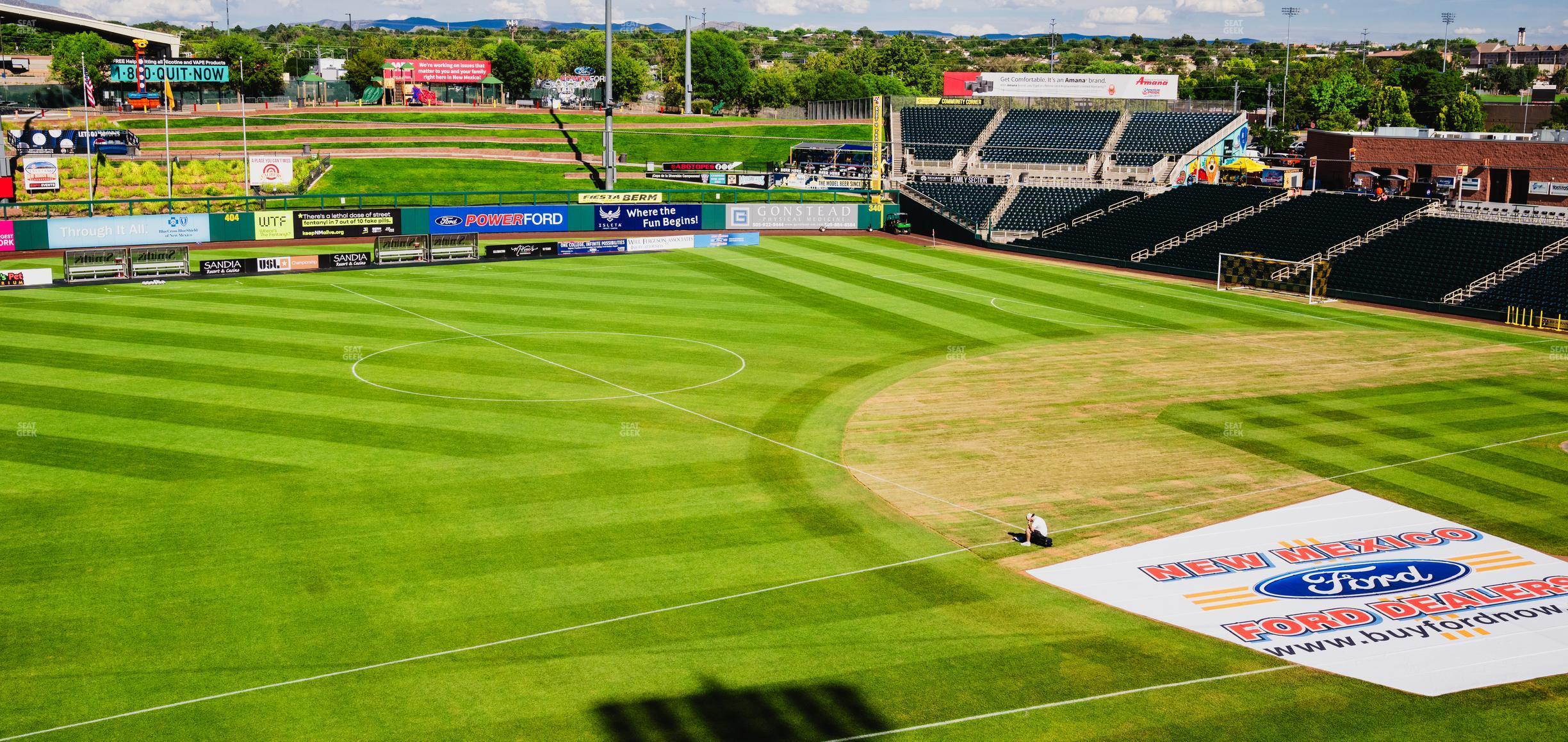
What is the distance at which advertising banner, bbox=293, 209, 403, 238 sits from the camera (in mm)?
67875

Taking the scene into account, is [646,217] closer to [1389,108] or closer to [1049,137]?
[1049,137]

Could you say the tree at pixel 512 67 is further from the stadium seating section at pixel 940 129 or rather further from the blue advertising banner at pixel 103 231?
the blue advertising banner at pixel 103 231

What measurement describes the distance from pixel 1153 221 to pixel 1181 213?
1863 millimetres

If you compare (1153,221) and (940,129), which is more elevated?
(940,129)

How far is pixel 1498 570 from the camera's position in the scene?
22.2 meters

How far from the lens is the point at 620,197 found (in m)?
79.4

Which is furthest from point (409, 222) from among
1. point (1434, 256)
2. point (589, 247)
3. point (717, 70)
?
point (717, 70)

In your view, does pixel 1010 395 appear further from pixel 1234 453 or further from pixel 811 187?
pixel 811 187

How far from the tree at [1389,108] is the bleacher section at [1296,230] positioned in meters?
99.2

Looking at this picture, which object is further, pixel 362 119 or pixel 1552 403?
pixel 362 119

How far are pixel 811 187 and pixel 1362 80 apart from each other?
134921 mm

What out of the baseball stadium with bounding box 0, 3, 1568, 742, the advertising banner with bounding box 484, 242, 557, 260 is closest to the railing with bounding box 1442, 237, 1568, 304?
the baseball stadium with bounding box 0, 3, 1568, 742

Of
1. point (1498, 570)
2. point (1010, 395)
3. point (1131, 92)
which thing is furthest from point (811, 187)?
point (1498, 570)

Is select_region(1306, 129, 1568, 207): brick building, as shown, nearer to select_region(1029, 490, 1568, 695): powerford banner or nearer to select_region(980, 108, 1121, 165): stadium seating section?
select_region(980, 108, 1121, 165): stadium seating section
